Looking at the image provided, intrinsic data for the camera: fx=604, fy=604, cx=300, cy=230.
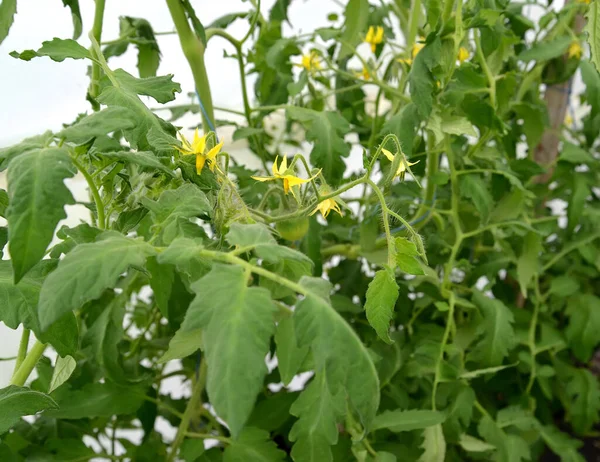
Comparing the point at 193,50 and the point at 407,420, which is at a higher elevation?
the point at 193,50

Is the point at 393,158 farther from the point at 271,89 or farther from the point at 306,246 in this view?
the point at 271,89

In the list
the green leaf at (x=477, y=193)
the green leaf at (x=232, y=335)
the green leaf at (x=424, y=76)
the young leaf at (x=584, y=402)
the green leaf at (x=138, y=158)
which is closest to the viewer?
the green leaf at (x=232, y=335)

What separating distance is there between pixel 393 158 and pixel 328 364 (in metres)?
0.19

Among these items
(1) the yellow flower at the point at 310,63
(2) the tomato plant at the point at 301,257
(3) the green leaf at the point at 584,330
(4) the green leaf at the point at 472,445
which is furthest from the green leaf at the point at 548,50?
(4) the green leaf at the point at 472,445

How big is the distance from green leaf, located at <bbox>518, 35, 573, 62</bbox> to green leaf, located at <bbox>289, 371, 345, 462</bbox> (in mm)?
539

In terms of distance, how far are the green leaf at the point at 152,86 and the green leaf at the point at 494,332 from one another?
1.57ft

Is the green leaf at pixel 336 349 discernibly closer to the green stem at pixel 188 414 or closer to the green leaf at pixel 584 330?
the green stem at pixel 188 414

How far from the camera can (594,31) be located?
595 millimetres

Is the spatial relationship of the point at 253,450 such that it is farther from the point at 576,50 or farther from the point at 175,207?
A: the point at 576,50

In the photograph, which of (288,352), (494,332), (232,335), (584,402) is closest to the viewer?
(232,335)

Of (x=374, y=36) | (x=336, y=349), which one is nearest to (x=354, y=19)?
(x=374, y=36)

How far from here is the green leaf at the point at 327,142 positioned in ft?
2.24

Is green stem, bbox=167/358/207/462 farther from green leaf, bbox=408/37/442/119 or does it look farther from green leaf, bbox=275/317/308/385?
green leaf, bbox=408/37/442/119

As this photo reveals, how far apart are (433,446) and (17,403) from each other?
45 centimetres
